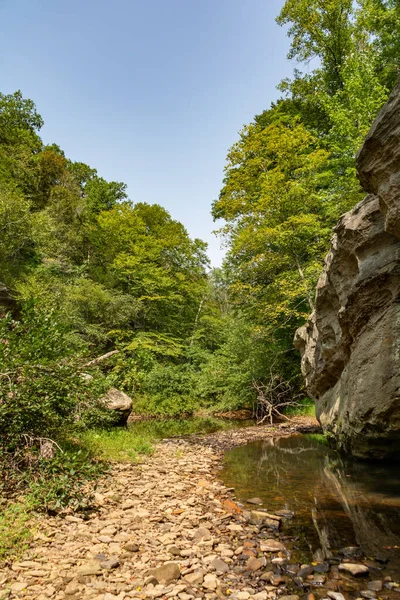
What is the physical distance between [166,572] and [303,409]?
14563 millimetres

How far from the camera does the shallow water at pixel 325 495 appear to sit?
14.3ft

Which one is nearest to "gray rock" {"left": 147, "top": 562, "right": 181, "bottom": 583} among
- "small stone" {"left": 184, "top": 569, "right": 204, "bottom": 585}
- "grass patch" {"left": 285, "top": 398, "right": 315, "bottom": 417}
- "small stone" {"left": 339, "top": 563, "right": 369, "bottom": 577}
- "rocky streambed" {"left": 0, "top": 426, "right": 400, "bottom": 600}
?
"rocky streambed" {"left": 0, "top": 426, "right": 400, "bottom": 600}

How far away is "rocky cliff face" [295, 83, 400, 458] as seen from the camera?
5.78 meters

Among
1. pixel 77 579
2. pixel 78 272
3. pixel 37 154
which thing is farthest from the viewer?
pixel 37 154

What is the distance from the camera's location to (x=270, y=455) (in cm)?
955

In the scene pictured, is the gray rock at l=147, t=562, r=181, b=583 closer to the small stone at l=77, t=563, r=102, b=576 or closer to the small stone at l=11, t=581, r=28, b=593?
the small stone at l=77, t=563, r=102, b=576

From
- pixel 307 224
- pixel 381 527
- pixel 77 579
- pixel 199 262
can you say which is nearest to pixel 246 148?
pixel 307 224

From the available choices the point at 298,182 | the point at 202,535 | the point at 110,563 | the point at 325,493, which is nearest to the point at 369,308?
the point at 325,493

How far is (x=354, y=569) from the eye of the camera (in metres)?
3.62

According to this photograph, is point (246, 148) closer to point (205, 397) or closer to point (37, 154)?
point (205, 397)

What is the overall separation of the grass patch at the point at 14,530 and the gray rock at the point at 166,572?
62.2 inches

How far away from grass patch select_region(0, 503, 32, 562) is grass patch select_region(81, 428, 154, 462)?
3.41 m

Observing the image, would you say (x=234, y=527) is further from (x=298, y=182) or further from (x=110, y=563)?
(x=298, y=182)

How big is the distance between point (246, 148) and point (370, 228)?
13.5 m
